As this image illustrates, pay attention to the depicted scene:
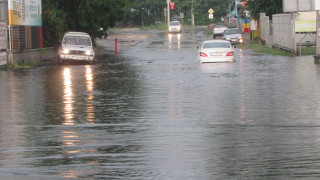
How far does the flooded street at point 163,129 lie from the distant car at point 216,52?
7.29 metres

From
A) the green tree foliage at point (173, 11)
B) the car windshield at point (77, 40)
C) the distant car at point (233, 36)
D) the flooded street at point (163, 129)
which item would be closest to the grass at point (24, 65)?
the car windshield at point (77, 40)

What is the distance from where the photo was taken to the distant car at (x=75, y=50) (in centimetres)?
3244

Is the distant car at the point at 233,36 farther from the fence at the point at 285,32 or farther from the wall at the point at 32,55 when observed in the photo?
the wall at the point at 32,55

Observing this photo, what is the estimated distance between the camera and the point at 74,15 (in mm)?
46000

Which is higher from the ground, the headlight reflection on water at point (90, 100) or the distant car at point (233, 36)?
the distant car at point (233, 36)

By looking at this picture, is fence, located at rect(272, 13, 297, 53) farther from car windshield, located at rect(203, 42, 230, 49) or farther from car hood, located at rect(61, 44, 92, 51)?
car hood, located at rect(61, 44, 92, 51)

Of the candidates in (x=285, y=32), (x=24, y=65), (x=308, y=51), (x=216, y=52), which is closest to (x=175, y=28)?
(x=285, y=32)

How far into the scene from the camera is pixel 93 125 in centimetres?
1195

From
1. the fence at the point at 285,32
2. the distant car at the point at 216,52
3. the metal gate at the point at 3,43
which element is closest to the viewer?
the distant car at the point at 216,52

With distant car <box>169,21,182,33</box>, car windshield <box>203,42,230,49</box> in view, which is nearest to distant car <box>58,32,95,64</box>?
car windshield <box>203,42,230,49</box>

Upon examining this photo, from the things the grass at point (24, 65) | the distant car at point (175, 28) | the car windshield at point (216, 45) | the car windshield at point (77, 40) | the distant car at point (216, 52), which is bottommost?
the grass at point (24, 65)

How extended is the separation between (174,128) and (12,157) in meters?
3.41

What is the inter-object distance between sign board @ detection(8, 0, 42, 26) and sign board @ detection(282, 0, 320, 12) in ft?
50.1

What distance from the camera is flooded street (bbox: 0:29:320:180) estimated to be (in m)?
8.05
